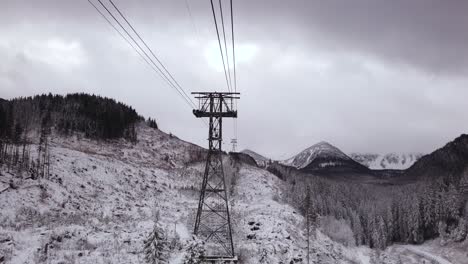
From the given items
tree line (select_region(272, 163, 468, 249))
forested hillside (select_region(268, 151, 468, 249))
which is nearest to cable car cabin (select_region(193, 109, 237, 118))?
forested hillside (select_region(268, 151, 468, 249))

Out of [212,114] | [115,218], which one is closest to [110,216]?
[115,218]

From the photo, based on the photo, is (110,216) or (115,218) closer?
(115,218)

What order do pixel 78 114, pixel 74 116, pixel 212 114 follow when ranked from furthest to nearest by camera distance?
1. pixel 78 114
2. pixel 74 116
3. pixel 212 114

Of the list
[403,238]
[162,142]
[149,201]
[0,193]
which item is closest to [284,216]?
[149,201]

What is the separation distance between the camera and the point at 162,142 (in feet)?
518

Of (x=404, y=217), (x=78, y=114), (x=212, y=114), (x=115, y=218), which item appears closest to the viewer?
(x=212, y=114)

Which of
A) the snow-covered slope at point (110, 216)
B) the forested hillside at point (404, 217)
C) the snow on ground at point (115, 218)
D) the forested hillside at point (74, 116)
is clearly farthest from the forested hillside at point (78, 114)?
the forested hillside at point (404, 217)

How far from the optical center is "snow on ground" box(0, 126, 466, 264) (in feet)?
105

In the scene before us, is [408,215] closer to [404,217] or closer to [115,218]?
[404,217]

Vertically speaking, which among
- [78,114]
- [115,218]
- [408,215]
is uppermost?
[78,114]

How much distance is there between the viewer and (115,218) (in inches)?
1946

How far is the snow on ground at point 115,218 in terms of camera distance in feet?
105

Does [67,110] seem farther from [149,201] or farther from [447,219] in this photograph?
[447,219]

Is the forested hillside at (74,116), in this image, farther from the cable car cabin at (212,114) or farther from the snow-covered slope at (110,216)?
the cable car cabin at (212,114)
